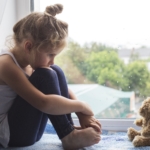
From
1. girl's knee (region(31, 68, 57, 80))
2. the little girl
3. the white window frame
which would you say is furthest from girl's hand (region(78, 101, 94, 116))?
the white window frame

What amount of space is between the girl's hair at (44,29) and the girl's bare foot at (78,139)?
0.33 m

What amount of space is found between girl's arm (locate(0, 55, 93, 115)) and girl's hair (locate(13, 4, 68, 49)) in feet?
0.39

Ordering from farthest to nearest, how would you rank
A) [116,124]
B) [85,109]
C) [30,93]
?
1. [116,124]
2. [85,109]
3. [30,93]

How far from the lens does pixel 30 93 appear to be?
103cm

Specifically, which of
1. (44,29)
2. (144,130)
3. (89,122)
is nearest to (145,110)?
(144,130)

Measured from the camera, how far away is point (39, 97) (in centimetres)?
103

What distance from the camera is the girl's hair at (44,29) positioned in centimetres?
108

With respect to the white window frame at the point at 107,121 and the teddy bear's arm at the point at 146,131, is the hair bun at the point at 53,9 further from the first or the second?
the teddy bear's arm at the point at 146,131

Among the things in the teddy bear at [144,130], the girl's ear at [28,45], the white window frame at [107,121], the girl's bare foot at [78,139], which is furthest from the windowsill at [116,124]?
the girl's ear at [28,45]

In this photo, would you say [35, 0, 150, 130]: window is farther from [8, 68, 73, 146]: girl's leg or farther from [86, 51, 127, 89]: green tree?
[8, 68, 73, 146]: girl's leg

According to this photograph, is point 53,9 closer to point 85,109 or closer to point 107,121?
point 85,109

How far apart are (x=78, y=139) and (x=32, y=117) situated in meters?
0.19

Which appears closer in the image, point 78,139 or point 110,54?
point 78,139

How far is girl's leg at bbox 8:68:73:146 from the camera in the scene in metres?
1.07
